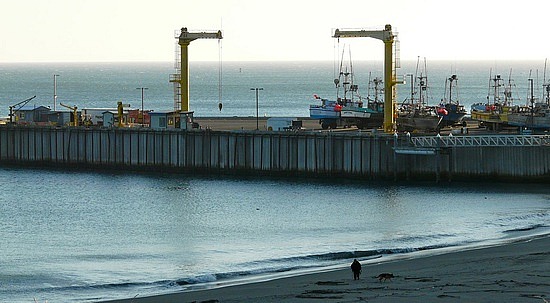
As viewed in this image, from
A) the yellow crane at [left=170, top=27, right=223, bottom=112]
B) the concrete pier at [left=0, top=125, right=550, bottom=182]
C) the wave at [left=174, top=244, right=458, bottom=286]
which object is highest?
the yellow crane at [left=170, top=27, right=223, bottom=112]

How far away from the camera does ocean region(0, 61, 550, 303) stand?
5094 centimetres

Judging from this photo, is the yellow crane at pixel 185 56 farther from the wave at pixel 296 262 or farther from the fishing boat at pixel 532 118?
the wave at pixel 296 262

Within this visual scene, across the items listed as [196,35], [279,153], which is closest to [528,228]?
[279,153]

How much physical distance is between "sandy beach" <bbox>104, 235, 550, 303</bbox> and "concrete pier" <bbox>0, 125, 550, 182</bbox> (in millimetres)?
30381

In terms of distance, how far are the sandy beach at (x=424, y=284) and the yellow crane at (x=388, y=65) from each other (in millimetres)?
41073

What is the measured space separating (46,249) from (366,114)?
47580 mm

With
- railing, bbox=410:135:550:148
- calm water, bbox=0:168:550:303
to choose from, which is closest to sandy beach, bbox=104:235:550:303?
calm water, bbox=0:168:550:303

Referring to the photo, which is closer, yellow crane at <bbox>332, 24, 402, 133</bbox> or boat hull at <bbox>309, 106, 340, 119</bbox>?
yellow crane at <bbox>332, 24, 402, 133</bbox>

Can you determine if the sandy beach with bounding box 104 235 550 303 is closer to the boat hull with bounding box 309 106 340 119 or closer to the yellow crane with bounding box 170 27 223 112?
the yellow crane with bounding box 170 27 223 112

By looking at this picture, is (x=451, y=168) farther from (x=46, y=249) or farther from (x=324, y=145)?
(x=46, y=249)

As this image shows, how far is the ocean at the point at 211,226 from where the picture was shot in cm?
5094

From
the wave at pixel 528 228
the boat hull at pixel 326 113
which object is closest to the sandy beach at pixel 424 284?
the wave at pixel 528 228

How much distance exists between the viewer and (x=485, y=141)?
8150 centimetres

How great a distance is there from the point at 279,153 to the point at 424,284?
46.6 m
